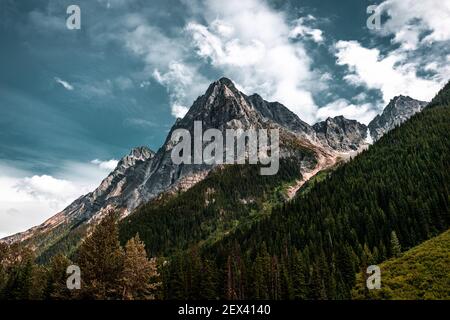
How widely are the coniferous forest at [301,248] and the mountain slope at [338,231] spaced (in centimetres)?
37

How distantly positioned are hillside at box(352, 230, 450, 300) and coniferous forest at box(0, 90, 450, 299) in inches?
128

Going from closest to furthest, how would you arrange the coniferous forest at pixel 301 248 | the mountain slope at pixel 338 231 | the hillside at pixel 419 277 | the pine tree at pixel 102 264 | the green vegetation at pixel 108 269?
the pine tree at pixel 102 264 → the green vegetation at pixel 108 269 → the coniferous forest at pixel 301 248 → the hillside at pixel 419 277 → the mountain slope at pixel 338 231

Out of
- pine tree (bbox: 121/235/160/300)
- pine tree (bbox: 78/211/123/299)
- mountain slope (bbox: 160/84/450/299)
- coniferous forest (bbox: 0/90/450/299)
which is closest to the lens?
pine tree (bbox: 78/211/123/299)

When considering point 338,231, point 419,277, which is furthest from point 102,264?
point 338,231

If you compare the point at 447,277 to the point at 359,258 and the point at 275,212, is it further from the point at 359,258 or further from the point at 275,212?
the point at 275,212

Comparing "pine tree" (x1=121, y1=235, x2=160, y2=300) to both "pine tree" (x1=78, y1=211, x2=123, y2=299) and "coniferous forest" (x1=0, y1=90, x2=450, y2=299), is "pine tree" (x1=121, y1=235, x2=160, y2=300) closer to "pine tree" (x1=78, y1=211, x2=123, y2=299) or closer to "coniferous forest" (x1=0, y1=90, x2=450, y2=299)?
"coniferous forest" (x1=0, y1=90, x2=450, y2=299)

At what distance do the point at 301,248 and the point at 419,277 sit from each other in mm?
67260

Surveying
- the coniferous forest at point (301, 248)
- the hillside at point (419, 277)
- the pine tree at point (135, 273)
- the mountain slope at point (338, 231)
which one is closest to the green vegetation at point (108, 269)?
the pine tree at point (135, 273)

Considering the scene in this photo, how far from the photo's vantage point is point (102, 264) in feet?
158

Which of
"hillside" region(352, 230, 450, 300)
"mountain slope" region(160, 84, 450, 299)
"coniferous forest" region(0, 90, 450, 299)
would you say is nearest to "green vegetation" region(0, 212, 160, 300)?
"coniferous forest" region(0, 90, 450, 299)

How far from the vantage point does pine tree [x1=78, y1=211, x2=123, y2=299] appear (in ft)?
152

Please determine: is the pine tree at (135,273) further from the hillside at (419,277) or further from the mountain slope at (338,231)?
the hillside at (419,277)

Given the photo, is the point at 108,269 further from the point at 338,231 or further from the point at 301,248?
the point at 338,231

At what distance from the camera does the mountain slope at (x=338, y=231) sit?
87.2m
